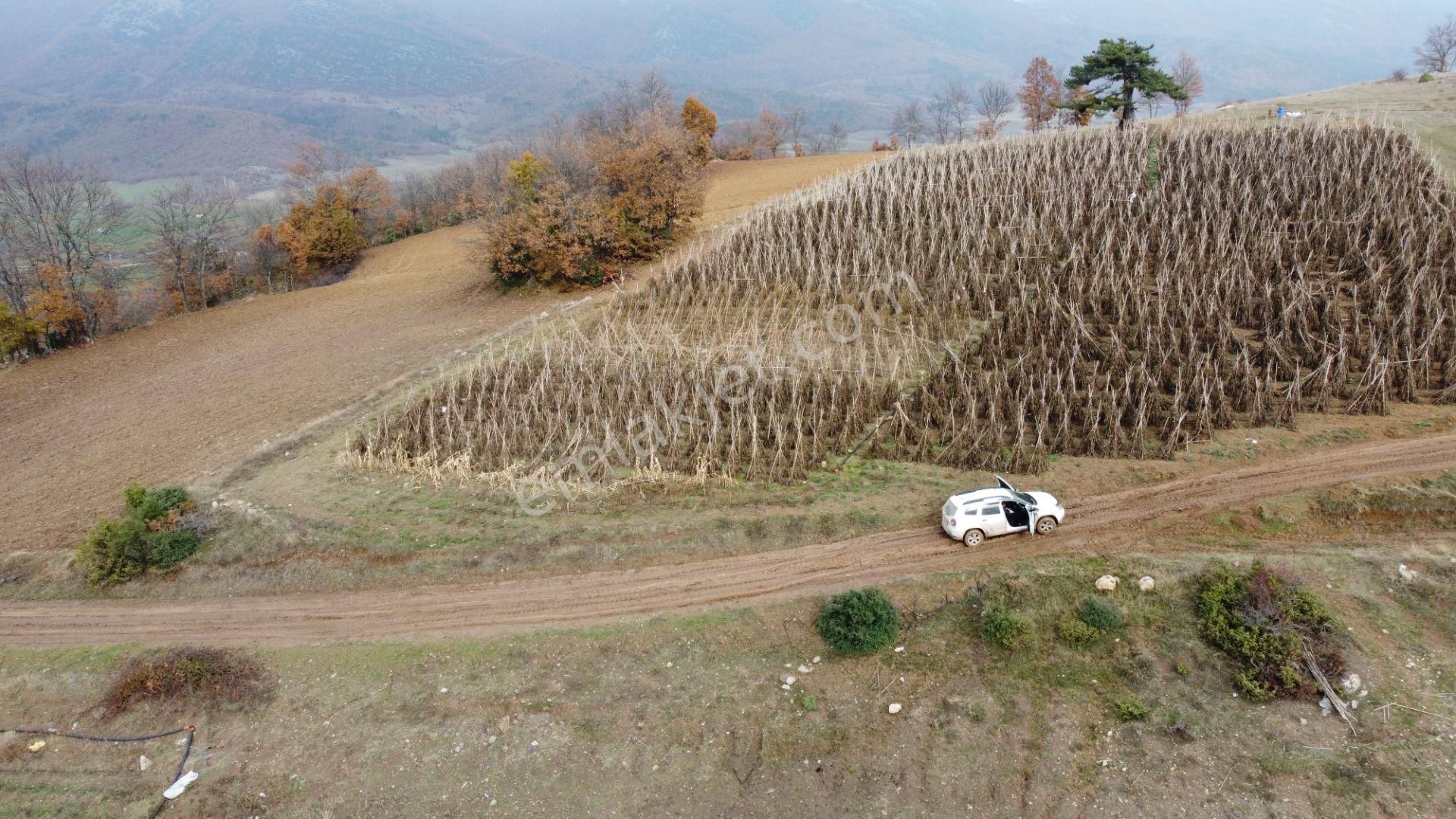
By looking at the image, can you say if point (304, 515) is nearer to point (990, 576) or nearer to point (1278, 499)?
point (990, 576)

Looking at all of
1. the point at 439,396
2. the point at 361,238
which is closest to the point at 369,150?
the point at 361,238

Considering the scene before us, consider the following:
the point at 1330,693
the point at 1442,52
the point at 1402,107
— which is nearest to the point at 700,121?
the point at 1402,107

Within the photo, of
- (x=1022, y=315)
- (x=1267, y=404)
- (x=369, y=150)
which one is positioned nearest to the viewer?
(x=1267, y=404)

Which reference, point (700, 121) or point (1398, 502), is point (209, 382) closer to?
point (1398, 502)

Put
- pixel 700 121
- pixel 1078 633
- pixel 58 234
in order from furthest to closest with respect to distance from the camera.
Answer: pixel 700 121 → pixel 58 234 → pixel 1078 633

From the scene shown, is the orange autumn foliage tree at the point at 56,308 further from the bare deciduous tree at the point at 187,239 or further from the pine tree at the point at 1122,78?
the pine tree at the point at 1122,78

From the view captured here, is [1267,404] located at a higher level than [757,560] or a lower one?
higher
